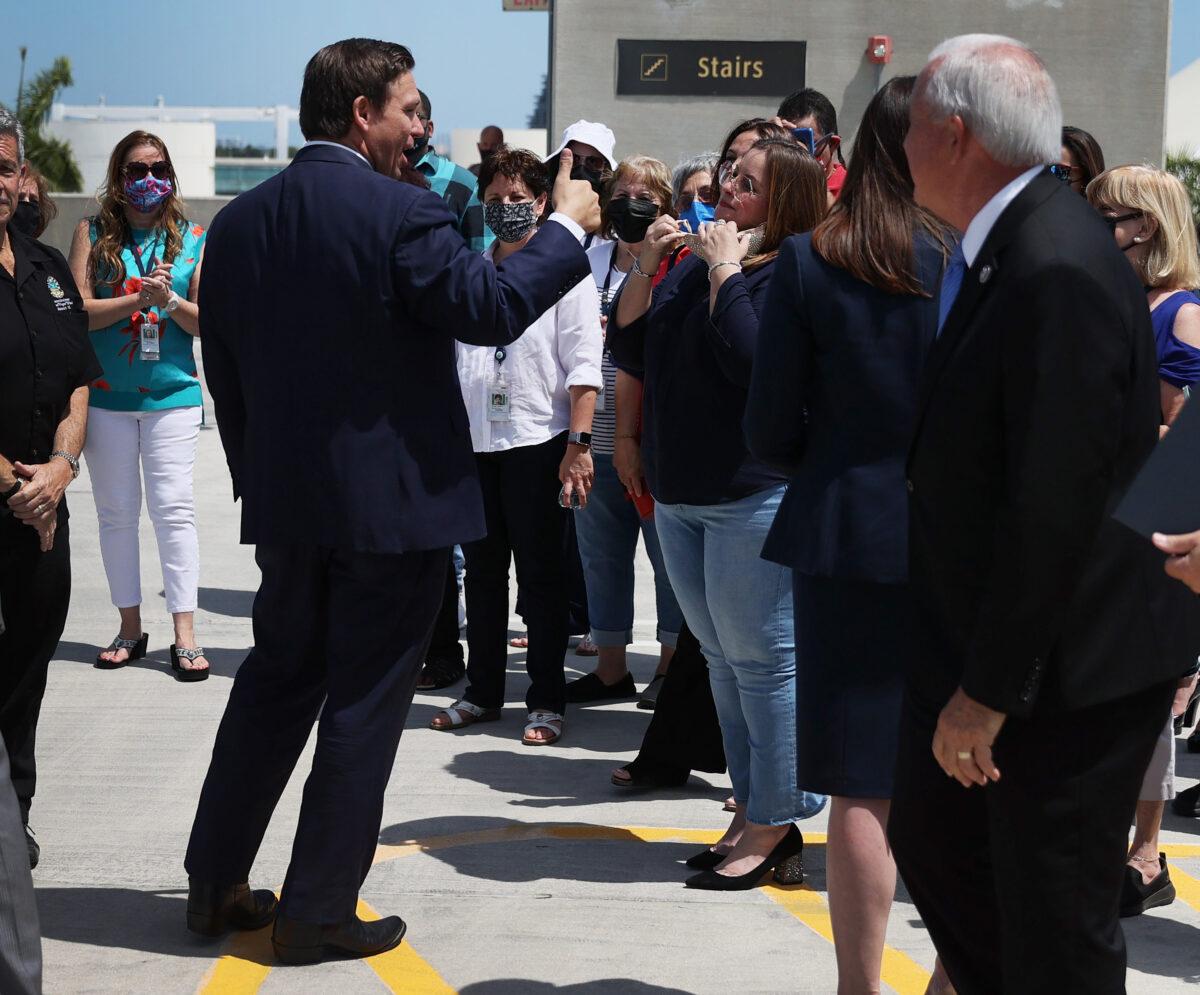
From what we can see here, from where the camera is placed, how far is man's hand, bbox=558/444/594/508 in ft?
17.7

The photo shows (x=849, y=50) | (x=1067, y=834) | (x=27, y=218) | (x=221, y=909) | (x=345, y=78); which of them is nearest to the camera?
(x=1067, y=834)

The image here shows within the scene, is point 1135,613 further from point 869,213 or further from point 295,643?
point 295,643

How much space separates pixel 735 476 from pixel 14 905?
6.64ft

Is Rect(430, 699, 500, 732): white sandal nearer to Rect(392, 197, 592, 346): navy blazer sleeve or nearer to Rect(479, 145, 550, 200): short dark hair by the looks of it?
Rect(479, 145, 550, 200): short dark hair

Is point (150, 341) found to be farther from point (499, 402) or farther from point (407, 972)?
point (407, 972)

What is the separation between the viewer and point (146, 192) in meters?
6.14

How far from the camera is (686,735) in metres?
4.86

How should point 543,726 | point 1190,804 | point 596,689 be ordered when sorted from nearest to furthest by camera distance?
point 1190,804, point 543,726, point 596,689

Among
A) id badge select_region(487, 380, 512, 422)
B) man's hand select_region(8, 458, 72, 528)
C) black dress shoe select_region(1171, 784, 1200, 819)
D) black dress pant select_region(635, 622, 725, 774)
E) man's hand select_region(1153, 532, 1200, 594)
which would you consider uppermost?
man's hand select_region(1153, 532, 1200, 594)

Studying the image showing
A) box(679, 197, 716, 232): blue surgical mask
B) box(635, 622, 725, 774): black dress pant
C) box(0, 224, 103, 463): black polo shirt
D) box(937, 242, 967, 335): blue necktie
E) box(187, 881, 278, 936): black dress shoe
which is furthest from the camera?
box(635, 622, 725, 774): black dress pant

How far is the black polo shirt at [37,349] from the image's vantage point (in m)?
4.00

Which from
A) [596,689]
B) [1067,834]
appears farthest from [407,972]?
[596,689]

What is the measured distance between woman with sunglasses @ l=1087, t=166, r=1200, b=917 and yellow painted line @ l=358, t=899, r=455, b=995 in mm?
1899

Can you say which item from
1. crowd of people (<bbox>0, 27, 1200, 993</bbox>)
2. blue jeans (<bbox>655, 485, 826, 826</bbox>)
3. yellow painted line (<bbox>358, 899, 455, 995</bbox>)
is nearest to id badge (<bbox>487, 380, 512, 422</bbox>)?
crowd of people (<bbox>0, 27, 1200, 993</bbox>)
